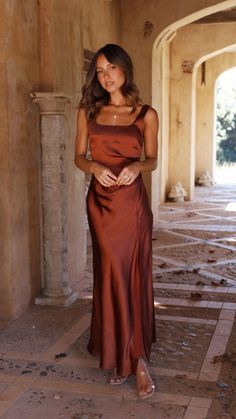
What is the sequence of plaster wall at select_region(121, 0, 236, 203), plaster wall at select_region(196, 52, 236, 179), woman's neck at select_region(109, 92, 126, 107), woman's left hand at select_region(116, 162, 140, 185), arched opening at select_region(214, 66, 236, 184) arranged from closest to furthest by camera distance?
1. woman's left hand at select_region(116, 162, 140, 185)
2. woman's neck at select_region(109, 92, 126, 107)
3. plaster wall at select_region(121, 0, 236, 203)
4. plaster wall at select_region(196, 52, 236, 179)
5. arched opening at select_region(214, 66, 236, 184)

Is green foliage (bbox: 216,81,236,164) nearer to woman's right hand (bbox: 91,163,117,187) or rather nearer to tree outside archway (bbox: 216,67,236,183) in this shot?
tree outside archway (bbox: 216,67,236,183)

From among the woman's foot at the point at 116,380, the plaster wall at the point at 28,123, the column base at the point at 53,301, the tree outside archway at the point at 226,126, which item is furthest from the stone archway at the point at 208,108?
the woman's foot at the point at 116,380

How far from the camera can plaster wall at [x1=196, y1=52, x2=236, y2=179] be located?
1658 centimetres

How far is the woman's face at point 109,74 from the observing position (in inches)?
133

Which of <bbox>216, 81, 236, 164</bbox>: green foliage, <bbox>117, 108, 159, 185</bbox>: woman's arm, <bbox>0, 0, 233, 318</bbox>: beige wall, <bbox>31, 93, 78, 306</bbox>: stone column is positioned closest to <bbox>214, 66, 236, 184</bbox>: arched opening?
<bbox>216, 81, 236, 164</bbox>: green foliage

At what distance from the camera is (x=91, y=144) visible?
350 cm

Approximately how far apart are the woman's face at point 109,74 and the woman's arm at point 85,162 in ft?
0.81

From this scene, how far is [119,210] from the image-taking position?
3.43 meters

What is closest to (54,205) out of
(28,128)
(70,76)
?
(28,128)

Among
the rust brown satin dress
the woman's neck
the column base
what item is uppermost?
the woman's neck

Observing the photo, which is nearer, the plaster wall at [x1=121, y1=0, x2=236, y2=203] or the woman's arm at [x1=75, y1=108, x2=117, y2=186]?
the woman's arm at [x1=75, y1=108, x2=117, y2=186]

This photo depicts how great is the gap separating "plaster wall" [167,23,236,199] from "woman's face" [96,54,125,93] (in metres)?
9.86

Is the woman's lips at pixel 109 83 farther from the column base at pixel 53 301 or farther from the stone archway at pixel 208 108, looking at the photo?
the stone archway at pixel 208 108

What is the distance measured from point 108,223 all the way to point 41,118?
6.74 feet
